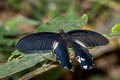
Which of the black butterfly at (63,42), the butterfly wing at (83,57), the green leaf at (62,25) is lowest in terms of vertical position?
the butterfly wing at (83,57)

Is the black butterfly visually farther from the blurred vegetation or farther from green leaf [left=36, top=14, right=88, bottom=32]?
the blurred vegetation

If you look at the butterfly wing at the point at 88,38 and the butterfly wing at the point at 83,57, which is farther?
the butterfly wing at the point at 88,38

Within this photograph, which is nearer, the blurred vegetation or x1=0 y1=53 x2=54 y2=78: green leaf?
x1=0 y1=53 x2=54 y2=78: green leaf

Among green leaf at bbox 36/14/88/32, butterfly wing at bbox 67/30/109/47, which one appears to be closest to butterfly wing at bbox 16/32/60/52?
butterfly wing at bbox 67/30/109/47

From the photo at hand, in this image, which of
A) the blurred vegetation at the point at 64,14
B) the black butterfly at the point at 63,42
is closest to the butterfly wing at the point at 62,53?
the black butterfly at the point at 63,42

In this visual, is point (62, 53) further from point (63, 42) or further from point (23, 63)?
point (23, 63)

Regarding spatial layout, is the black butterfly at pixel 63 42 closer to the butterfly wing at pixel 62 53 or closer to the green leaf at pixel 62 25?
the butterfly wing at pixel 62 53

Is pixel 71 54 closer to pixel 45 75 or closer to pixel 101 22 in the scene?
pixel 45 75
